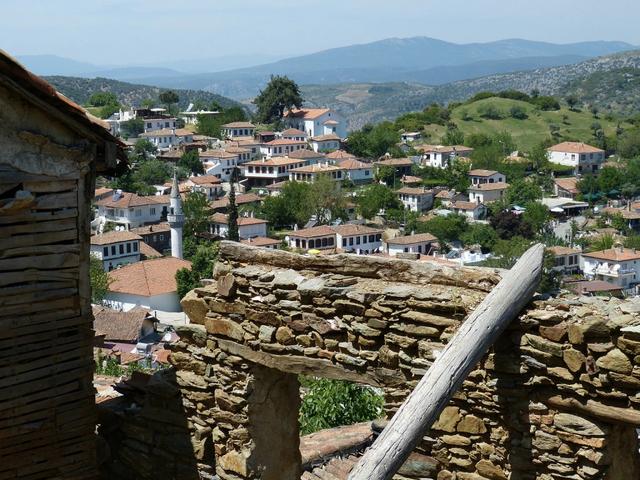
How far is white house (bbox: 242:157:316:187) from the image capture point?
3866 inches

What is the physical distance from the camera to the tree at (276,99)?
12400cm

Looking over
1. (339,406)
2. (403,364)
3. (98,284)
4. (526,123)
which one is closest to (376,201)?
(98,284)

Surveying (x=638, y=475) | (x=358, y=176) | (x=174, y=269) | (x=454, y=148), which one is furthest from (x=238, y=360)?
(x=454, y=148)

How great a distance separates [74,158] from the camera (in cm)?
741

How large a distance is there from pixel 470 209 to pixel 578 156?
29185 millimetres

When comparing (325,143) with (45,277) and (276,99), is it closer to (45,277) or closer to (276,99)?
(276,99)

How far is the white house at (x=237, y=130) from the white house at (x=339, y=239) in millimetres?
47391

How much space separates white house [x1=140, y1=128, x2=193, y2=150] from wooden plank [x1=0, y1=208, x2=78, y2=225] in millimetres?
104096

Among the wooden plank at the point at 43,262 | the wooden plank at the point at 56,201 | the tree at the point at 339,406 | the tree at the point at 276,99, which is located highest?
the tree at the point at 276,99

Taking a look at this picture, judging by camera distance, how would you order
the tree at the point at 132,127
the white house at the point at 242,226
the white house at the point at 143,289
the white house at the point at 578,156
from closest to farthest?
the white house at the point at 143,289 → the white house at the point at 242,226 → the white house at the point at 578,156 → the tree at the point at 132,127

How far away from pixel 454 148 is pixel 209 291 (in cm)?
10508

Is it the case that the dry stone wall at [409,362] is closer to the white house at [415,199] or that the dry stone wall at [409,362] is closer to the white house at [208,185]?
the white house at [208,185]

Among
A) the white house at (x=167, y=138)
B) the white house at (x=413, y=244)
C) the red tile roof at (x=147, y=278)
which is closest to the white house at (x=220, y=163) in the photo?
the white house at (x=167, y=138)

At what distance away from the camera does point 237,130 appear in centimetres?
11762
